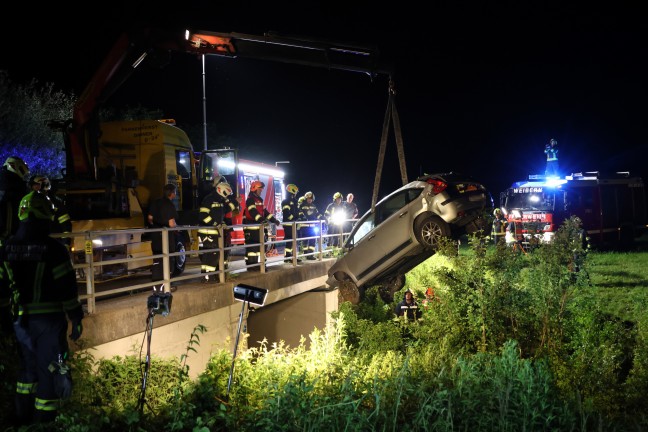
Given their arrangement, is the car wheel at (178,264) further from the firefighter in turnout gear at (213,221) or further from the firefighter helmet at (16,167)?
the firefighter helmet at (16,167)

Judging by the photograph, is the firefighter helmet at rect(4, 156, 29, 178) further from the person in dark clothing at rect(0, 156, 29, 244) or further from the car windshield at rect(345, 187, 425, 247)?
the car windshield at rect(345, 187, 425, 247)

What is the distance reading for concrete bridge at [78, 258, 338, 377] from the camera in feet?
22.3

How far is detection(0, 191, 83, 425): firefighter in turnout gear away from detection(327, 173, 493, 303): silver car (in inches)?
254

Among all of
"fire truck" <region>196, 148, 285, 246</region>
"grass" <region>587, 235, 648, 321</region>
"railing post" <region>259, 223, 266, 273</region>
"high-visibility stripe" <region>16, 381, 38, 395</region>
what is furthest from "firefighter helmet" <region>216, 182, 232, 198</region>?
"grass" <region>587, 235, 648, 321</region>

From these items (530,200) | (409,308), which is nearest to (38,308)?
(409,308)

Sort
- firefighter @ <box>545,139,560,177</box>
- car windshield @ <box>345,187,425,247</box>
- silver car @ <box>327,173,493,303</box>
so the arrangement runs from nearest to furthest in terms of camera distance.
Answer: silver car @ <box>327,173,493,303</box> → car windshield @ <box>345,187,425,247</box> → firefighter @ <box>545,139,560,177</box>

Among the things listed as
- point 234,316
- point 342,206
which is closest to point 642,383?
point 234,316

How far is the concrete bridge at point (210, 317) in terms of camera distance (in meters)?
6.81

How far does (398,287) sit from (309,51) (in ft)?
16.8

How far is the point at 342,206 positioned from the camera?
15641 millimetres

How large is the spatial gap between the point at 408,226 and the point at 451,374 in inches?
153

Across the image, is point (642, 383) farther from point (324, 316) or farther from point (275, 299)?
point (324, 316)

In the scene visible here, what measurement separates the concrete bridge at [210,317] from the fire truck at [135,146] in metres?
1.40

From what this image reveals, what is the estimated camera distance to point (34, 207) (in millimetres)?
5164
